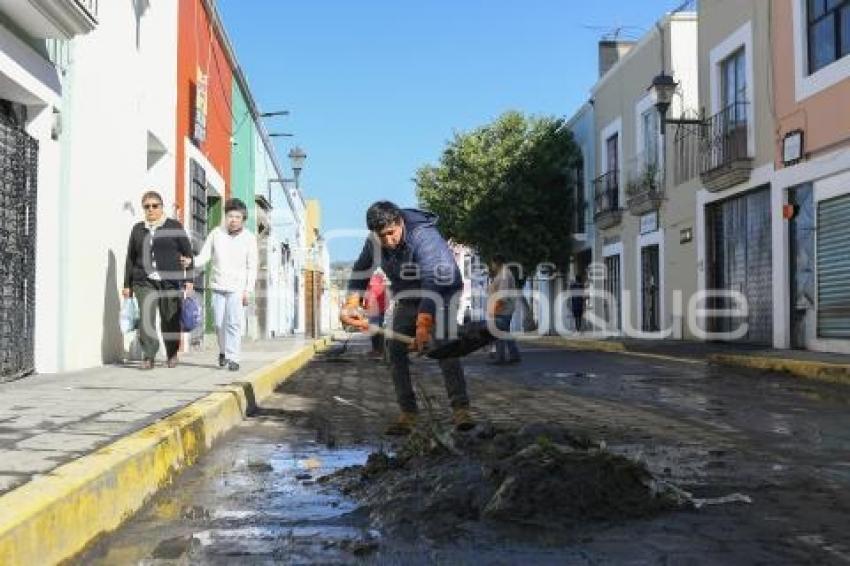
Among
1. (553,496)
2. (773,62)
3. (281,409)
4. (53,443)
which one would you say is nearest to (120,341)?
(281,409)

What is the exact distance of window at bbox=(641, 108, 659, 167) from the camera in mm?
21641

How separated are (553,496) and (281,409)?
4570 millimetres

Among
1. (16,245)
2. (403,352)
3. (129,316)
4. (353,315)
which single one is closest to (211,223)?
(129,316)

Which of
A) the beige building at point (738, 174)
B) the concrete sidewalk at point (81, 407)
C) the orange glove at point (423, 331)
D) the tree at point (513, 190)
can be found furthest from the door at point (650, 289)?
the orange glove at point (423, 331)

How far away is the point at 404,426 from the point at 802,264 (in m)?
10.6

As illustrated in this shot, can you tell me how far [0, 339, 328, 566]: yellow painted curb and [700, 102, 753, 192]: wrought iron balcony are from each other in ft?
41.8

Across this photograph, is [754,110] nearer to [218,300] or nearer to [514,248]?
[218,300]

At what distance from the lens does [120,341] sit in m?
10.8

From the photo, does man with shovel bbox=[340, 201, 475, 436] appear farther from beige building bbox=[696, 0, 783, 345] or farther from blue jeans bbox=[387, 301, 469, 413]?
beige building bbox=[696, 0, 783, 345]

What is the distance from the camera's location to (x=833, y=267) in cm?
1385

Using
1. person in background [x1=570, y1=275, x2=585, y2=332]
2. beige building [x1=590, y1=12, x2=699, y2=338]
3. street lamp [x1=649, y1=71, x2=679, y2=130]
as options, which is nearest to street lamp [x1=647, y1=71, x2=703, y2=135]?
street lamp [x1=649, y1=71, x2=679, y2=130]

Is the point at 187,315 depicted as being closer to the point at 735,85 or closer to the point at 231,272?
the point at 231,272

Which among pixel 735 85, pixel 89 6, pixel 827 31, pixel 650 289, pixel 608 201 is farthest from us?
pixel 608 201

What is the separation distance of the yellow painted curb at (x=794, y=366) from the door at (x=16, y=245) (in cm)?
839
